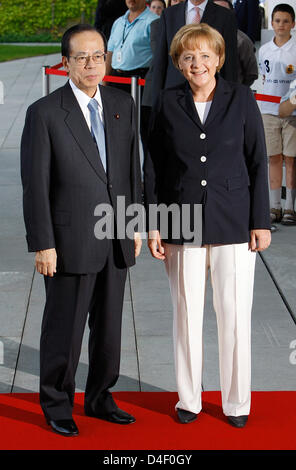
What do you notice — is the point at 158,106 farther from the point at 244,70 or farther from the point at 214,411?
the point at 244,70

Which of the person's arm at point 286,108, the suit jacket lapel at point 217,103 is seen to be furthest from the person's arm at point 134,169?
the person's arm at point 286,108

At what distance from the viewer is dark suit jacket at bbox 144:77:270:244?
13.1 feet

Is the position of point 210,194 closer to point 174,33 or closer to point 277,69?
point 174,33

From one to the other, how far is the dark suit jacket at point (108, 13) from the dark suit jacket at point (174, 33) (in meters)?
4.09

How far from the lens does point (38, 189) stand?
3.87 meters

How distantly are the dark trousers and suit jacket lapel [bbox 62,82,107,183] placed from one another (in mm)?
379

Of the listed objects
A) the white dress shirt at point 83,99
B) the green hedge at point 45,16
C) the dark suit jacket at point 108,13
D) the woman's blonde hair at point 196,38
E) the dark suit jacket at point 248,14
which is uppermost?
the green hedge at point 45,16

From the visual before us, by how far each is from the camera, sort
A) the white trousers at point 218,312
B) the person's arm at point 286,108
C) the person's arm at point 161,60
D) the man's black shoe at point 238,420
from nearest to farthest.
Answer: the white trousers at point 218,312
the man's black shoe at point 238,420
the person's arm at point 161,60
the person's arm at point 286,108

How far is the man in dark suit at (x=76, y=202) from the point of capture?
3873mm

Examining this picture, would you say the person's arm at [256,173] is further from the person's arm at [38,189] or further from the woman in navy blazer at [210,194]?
the person's arm at [38,189]

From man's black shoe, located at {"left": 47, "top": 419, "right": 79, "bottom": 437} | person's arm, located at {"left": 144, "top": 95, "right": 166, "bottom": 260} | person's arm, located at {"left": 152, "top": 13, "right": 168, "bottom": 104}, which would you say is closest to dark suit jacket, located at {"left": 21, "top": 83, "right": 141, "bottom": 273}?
person's arm, located at {"left": 144, "top": 95, "right": 166, "bottom": 260}

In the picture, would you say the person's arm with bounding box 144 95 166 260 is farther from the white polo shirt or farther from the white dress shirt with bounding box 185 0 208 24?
the white polo shirt

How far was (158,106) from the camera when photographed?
410 cm

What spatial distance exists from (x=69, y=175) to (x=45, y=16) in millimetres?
26646
